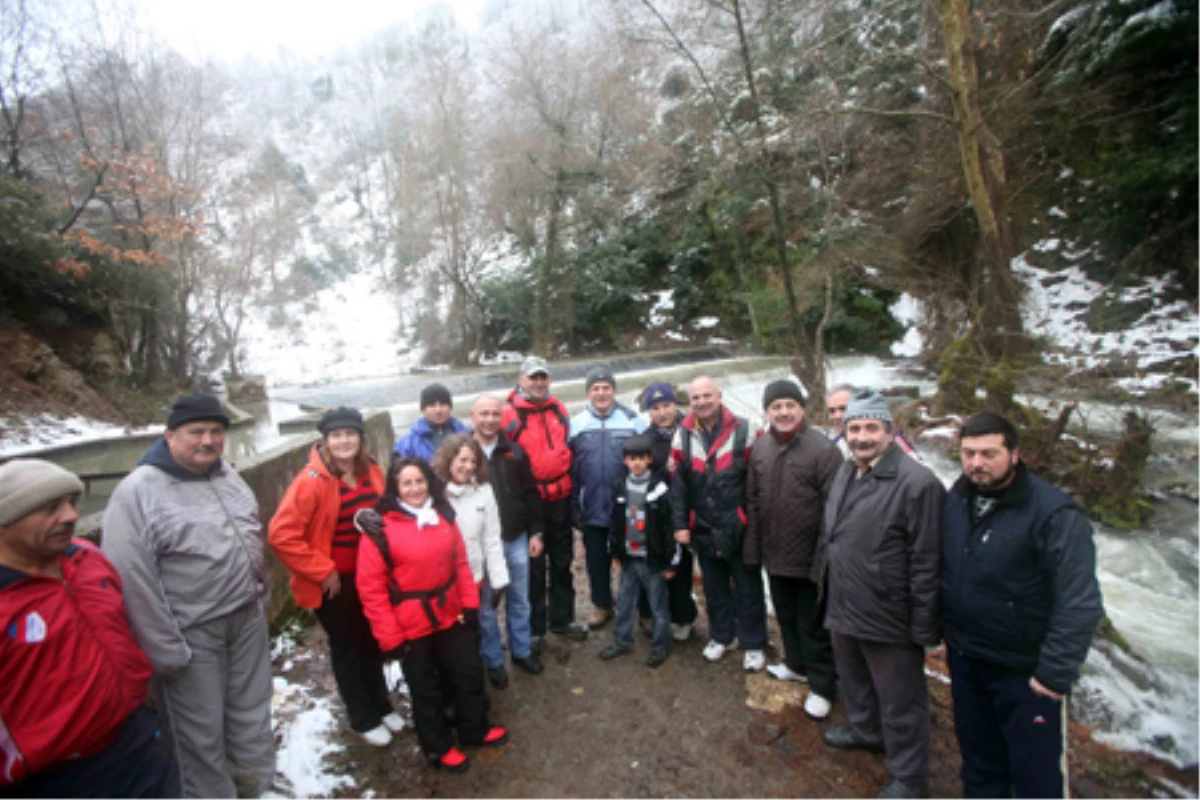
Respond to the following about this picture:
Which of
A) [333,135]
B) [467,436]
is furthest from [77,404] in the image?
[333,135]

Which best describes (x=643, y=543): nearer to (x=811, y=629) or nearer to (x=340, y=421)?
(x=811, y=629)

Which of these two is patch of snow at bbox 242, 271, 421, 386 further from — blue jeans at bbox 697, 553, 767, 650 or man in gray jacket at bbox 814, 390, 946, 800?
man in gray jacket at bbox 814, 390, 946, 800

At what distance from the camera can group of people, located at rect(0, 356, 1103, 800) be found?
1639mm

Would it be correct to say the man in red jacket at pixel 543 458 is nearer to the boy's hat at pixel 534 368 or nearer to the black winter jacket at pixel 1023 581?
the boy's hat at pixel 534 368

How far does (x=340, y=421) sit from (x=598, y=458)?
1599 millimetres

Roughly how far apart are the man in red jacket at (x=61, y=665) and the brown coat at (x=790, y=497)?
2.67 metres

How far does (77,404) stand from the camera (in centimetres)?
1139

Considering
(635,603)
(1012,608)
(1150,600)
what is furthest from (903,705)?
(1150,600)

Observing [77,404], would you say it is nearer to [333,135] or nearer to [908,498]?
[908,498]

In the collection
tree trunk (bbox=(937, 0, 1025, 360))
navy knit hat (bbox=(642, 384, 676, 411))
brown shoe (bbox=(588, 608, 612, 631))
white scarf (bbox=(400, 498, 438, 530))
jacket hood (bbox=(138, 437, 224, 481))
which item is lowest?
brown shoe (bbox=(588, 608, 612, 631))

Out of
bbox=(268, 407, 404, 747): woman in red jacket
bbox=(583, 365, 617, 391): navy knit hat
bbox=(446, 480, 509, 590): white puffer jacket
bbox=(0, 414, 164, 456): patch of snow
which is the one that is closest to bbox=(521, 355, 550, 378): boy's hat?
bbox=(583, 365, 617, 391): navy knit hat

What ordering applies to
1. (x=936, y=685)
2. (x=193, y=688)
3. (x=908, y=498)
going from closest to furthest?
(x=193, y=688)
(x=908, y=498)
(x=936, y=685)

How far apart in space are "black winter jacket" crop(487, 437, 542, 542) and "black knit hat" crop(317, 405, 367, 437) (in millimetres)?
810

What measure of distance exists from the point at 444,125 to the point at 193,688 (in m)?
23.8
